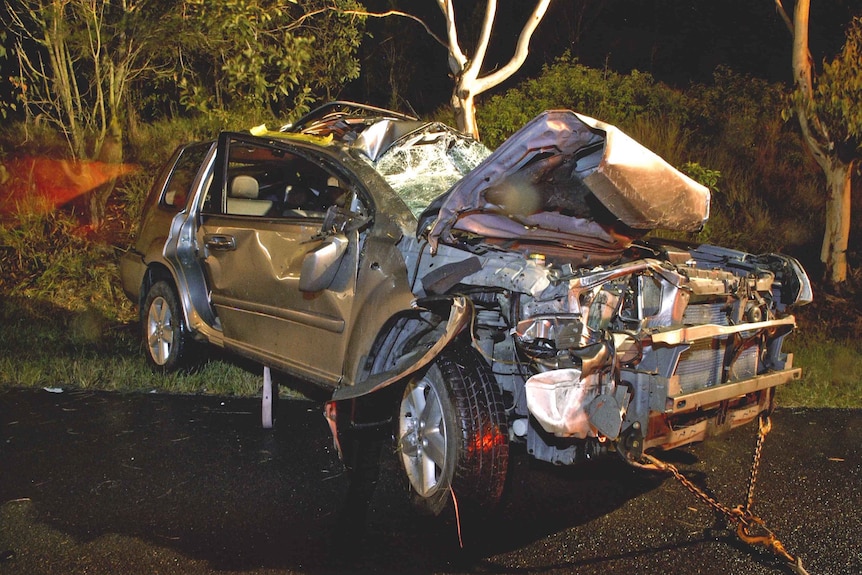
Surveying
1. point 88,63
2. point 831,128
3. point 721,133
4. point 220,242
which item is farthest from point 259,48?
point 721,133

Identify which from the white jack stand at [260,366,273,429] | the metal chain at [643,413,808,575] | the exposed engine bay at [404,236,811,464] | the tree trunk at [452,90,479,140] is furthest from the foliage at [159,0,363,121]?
the metal chain at [643,413,808,575]

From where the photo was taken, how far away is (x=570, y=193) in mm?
3746

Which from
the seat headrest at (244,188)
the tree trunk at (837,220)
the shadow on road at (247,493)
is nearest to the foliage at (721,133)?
the tree trunk at (837,220)

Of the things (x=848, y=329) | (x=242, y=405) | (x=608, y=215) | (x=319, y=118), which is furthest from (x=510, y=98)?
(x=608, y=215)

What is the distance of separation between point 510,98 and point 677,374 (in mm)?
8442

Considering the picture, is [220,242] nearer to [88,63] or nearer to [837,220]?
[837,220]

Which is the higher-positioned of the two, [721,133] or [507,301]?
[721,133]

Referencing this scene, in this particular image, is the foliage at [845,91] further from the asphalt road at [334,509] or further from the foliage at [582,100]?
the asphalt road at [334,509]

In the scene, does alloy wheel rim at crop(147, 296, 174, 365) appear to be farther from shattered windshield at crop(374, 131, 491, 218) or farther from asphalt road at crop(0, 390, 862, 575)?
shattered windshield at crop(374, 131, 491, 218)

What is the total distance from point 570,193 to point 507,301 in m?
0.66

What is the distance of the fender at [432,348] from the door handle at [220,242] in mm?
1721

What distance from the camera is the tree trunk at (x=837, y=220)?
8648 millimetres

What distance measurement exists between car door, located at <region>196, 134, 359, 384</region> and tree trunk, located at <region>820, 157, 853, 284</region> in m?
6.17

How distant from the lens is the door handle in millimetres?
5045
